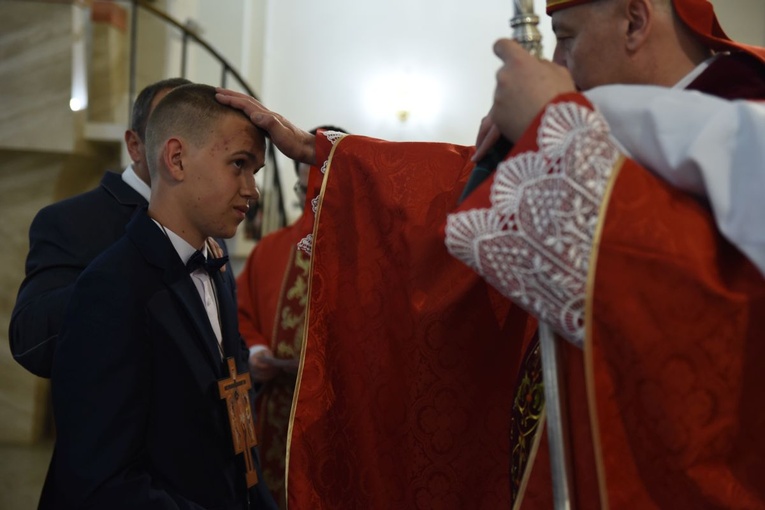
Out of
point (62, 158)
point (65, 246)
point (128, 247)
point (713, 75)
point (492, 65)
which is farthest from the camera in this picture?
point (492, 65)

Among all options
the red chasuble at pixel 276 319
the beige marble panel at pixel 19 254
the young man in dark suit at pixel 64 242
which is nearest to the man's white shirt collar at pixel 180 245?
the young man in dark suit at pixel 64 242

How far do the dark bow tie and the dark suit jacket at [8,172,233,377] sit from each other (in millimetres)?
353

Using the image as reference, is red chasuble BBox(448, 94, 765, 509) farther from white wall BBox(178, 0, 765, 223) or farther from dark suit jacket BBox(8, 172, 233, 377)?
white wall BBox(178, 0, 765, 223)

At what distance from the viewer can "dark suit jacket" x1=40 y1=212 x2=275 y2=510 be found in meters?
1.72

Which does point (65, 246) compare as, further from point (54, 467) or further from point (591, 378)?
point (591, 378)

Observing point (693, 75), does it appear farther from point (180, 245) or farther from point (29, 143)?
point (29, 143)

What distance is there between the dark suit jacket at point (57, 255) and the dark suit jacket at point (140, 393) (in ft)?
1.52

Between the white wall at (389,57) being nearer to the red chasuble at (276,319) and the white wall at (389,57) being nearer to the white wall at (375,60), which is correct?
the white wall at (375,60)

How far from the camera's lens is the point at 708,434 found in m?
1.33

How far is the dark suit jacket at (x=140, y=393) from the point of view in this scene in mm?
1724

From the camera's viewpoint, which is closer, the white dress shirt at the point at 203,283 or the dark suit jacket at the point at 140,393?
the dark suit jacket at the point at 140,393

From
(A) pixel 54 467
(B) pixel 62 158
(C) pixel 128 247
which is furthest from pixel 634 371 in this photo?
(B) pixel 62 158

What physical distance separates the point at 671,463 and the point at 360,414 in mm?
827

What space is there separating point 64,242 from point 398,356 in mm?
1144
